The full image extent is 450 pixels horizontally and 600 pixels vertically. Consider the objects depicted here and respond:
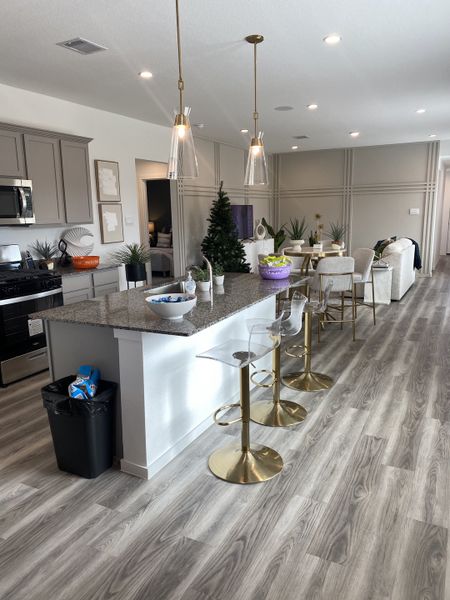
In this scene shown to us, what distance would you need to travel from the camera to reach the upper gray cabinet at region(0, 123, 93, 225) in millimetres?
4152

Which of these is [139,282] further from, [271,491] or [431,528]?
[431,528]

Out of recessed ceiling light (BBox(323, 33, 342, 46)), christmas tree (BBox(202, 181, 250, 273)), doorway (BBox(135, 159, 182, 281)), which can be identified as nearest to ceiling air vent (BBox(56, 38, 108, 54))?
recessed ceiling light (BBox(323, 33, 342, 46))

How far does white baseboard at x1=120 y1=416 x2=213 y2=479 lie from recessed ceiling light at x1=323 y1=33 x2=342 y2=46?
3.08 meters

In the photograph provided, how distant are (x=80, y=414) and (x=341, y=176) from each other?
8.96m

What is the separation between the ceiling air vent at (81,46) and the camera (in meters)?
3.38

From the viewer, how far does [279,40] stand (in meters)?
3.46

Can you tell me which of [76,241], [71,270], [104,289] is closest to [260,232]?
[76,241]

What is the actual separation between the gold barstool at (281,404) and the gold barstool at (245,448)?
259 millimetres

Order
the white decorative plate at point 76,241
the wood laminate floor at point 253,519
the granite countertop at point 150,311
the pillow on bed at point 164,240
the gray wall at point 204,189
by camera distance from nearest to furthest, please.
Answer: the wood laminate floor at point 253,519 → the granite countertop at point 150,311 → the white decorative plate at point 76,241 → the gray wall at point 204,189 → the pillow on bed at point 164,240

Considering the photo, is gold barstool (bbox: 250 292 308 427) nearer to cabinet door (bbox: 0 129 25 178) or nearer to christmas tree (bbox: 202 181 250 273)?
cabinet door (bbox: 0 129 25 178)

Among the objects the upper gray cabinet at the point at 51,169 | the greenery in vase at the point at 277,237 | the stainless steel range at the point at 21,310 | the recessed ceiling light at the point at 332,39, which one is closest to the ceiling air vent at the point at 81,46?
the upper gray cabinet at the point at 51,169

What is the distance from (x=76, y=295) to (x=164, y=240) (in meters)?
3.98

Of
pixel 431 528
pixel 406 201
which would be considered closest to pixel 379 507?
pixel 431 528

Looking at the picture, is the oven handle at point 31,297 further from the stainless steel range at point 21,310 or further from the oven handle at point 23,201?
the oven handle at point 23,201
